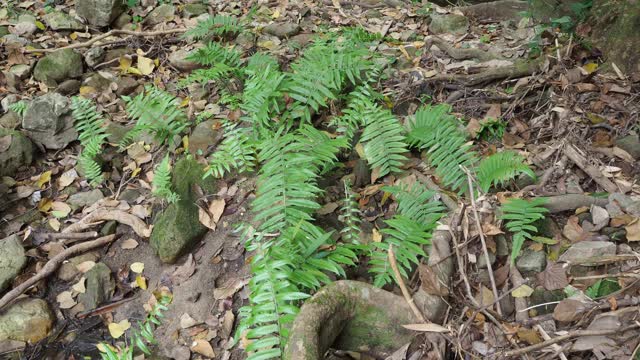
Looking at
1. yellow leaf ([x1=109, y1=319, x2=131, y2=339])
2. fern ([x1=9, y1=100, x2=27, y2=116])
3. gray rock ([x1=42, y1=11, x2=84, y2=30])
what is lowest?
yellow leaf ([x1=109, y1=319, x2=131, y2=339])

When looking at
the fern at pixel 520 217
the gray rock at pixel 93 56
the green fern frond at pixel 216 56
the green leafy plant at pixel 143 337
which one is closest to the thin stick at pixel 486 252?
the fern at pixel 520 217

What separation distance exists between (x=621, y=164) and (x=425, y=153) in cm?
139

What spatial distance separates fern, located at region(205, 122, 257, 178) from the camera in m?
4.00

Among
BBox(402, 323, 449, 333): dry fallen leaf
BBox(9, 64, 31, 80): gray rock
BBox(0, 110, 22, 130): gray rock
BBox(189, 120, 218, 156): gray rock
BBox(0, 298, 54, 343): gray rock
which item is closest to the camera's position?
BBox(402, 323, 449, 333): dry fallen leaf

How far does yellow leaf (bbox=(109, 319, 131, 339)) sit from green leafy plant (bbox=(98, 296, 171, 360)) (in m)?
0.08

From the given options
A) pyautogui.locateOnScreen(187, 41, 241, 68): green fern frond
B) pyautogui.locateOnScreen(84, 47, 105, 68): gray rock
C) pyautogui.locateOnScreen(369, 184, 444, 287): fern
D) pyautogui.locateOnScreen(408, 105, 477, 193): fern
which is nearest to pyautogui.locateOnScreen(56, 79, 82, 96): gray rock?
pyautogui.locateOnScreen(84, 47, 105, 68): gray rock

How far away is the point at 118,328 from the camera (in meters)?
3.66

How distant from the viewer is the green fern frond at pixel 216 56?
5023 millimetres

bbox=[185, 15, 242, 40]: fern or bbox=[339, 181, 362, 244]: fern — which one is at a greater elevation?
bbox=[185, 15, 242, 40]: fern

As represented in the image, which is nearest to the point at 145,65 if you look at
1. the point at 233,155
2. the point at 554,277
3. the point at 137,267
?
the point at 233,155

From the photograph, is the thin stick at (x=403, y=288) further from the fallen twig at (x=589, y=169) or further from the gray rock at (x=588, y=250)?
the fallen twig at (x=589, y=169)

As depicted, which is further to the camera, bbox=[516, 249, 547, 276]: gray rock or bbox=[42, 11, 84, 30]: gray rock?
bbox=[42, 11, 84, 30]: gray rock

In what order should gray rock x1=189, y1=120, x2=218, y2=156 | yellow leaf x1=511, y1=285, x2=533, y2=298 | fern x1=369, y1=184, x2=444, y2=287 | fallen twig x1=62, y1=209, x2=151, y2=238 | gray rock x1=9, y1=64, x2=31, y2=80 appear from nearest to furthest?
yellow leaf x1=511, y1=285, x2=533, y2=298 < fern x1=369, y1=184, x2=444, y2=287 < fallen twig x1=62, y1=209, x2=151, y2=238 < gray rock x1=189, y1=120, x2=218, y2=156 < gray rock x1=9, y1=64, x2=31, y2=80

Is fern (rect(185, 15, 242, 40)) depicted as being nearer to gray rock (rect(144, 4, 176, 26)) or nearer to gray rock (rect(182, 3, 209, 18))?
gray rock (rect(182, 3, 209, 18))
